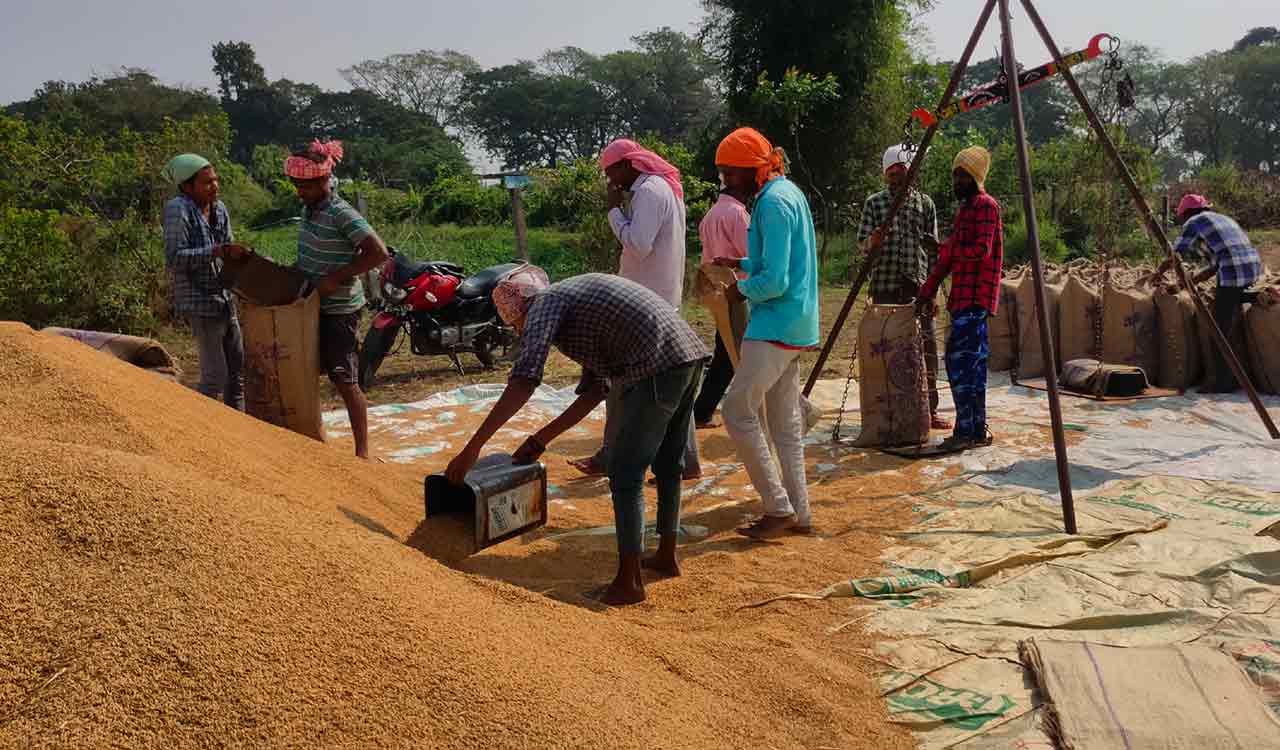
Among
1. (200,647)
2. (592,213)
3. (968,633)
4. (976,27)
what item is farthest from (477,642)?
(592,213)

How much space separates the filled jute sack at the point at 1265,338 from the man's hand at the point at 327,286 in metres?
4.87

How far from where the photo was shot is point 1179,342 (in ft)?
18.7

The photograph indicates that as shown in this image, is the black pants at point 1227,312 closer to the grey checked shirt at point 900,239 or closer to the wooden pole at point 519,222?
the grey checked shirt at point 900,239

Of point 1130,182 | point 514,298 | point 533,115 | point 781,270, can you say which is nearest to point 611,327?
point 514,298

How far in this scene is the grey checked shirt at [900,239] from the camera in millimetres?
4988

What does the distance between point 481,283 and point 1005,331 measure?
11.6 feet

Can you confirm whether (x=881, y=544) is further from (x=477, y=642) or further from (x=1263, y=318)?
(x=1263, y=318)

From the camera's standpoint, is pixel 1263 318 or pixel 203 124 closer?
pixel 1263 318

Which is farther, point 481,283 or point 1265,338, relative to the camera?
point 481,283

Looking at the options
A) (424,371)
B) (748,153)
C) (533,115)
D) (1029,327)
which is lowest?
(424,371)

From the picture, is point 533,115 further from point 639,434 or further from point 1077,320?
point 639,434

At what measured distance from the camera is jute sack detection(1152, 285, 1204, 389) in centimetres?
569

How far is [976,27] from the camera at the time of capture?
4.20 metres

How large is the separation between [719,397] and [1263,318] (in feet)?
10.1
